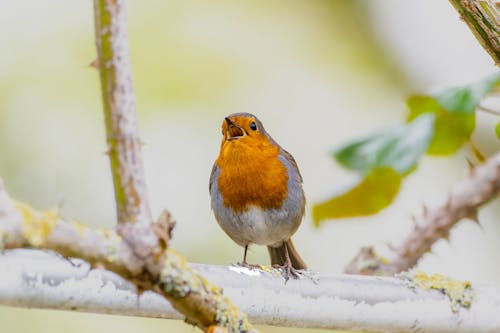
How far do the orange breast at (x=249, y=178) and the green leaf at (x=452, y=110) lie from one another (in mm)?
699

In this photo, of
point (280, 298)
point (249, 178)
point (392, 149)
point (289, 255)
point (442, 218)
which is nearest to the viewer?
point (280, 298)

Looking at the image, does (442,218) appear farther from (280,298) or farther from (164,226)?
(164,226)

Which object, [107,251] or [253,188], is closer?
[107,251]

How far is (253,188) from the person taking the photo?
4035 mm

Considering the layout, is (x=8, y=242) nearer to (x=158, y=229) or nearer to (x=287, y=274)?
(x=158, y=229)

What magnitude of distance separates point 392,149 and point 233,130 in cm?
99

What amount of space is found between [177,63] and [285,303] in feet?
17.3

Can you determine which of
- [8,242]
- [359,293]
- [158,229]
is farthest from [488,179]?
[8,242]

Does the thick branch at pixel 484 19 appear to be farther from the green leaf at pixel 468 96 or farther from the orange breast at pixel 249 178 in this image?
the orange breast at pixel 249 178

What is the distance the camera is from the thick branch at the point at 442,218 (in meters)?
3.69

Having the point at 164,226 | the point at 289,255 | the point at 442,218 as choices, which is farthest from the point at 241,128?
the point at 164,226

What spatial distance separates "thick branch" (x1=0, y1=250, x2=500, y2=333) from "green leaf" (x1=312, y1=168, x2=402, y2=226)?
3.15 feet

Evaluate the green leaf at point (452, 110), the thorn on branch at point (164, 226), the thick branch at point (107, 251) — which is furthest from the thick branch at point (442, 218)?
the thorn on branch at point (164, 226)

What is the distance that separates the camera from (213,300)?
1881mm
